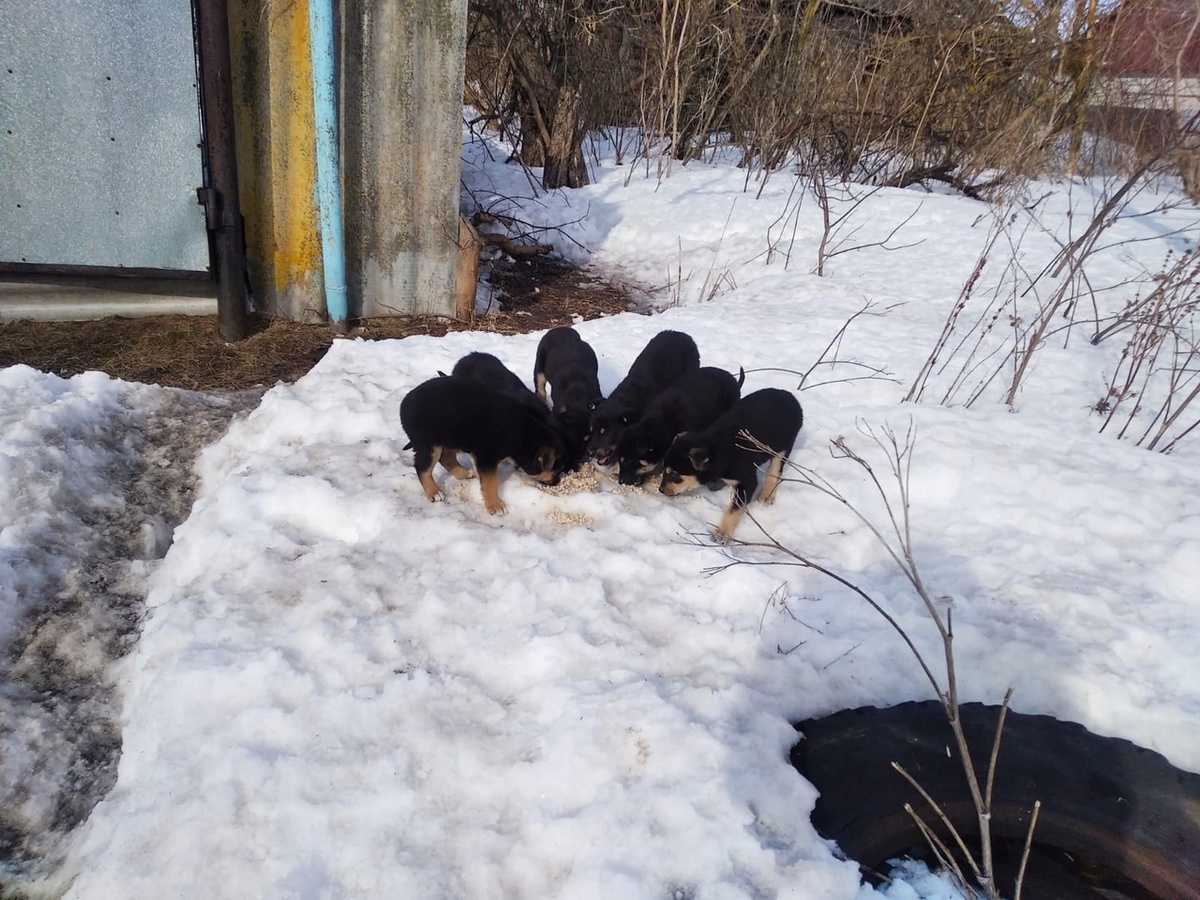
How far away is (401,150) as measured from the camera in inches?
215

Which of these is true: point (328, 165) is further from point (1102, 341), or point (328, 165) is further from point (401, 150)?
point (1102, 341)

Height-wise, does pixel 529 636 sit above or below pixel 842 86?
below

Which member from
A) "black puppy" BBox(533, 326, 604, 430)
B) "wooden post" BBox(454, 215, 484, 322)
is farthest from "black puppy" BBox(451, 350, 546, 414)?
"wooden post" BBox(454, 215, 484, 322)

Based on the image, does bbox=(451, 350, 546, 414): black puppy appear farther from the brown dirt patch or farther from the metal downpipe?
the metal downpipe

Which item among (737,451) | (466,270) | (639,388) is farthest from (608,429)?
(466,270)

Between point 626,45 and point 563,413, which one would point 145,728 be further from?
point 626,45

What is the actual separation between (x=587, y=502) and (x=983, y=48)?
11.4 metres

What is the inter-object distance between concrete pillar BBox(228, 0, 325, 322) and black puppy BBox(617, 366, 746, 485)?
3227mm

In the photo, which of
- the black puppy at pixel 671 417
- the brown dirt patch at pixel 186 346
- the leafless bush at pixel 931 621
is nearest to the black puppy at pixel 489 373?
the black puppy at pixel 671 417

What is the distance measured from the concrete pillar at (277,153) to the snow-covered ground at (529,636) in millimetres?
1140

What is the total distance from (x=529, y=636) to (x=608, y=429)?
1.46 metres

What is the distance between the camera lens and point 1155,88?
1099cm

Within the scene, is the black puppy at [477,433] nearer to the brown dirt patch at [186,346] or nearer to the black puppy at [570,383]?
the black puppy at [570,383]

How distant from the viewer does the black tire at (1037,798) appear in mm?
2025
